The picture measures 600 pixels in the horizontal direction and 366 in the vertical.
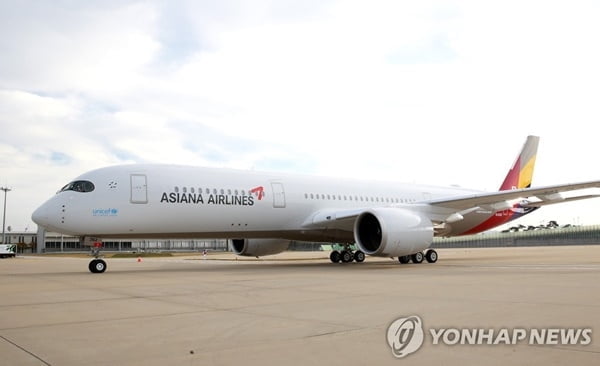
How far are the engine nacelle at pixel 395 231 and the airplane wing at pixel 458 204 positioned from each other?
595 mm

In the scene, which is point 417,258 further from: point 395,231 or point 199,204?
point 199,204

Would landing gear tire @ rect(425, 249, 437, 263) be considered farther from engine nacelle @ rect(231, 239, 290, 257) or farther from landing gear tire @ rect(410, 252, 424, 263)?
engine nacelle @ rect(231, 239, 290, 257)

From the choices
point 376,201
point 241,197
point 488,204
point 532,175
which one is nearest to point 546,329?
point 241,197

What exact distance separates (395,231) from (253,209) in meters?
4.58

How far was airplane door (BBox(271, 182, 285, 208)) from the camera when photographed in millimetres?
17656

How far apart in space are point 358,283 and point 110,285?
483 centimetres

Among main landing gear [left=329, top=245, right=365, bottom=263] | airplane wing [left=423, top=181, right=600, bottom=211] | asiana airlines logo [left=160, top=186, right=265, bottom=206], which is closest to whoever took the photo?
asiana airlines logo [left=160, top=186, right=265, bottom=206]

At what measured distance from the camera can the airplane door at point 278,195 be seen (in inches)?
695

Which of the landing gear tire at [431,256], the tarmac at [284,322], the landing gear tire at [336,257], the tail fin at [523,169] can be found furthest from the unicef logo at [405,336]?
the tail fin at [523,169]

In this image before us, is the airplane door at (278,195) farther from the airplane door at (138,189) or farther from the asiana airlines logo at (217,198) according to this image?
the airplane door at (138,189)

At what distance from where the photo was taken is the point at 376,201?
2080cm

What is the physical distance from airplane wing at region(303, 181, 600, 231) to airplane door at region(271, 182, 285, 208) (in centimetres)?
130

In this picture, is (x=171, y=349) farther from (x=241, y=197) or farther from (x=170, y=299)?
(x=241, y=197)

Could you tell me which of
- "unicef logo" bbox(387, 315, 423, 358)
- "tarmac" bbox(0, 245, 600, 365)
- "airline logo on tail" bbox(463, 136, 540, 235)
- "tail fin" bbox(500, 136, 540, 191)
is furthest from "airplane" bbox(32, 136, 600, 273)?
"unicef logo" bbox(387, 315, 423, 358)
